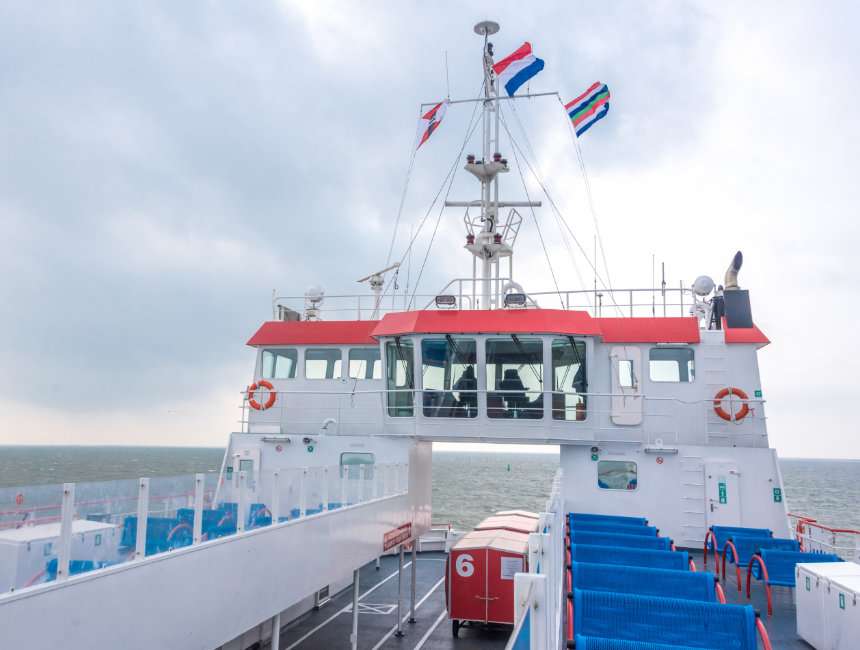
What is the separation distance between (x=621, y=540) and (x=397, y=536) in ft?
20.6

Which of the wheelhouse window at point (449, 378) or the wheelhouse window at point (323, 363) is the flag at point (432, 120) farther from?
the wheelhouse window at point (449, 378)

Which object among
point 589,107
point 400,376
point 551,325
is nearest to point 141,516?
point 400,376

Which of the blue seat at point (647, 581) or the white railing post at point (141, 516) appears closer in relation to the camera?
the white railing post at point (141, 516)

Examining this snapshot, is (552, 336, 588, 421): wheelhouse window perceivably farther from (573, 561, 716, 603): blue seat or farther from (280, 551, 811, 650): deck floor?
(573, 561, 716, 603): blue seat

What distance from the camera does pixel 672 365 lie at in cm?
1798

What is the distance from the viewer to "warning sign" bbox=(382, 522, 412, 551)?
50.3 ft

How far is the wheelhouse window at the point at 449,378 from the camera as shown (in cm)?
1783

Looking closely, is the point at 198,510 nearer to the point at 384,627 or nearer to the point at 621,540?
the point at 621,540

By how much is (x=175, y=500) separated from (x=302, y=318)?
14.4m

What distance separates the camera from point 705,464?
53.6ft

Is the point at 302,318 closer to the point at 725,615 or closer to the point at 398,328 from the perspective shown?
the point at 398,328

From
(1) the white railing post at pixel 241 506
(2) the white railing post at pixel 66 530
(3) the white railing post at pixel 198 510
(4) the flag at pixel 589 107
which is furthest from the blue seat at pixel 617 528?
(4) the flag at pixel 589 107

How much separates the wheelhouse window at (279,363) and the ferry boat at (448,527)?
0.22 ft

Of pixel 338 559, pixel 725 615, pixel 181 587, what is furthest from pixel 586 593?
pixel 338 559
